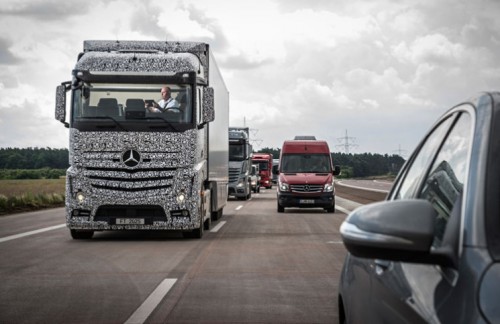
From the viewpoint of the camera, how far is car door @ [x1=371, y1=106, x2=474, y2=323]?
2.32 metres

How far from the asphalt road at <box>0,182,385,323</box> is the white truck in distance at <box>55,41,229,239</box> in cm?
58

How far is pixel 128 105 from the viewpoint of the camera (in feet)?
52.1

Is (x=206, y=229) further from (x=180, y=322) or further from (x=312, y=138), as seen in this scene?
(x=312, y=138)

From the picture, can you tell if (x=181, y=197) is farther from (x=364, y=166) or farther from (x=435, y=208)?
(x=364, y=166)

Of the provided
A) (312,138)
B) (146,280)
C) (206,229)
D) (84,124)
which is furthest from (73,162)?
(312,138)

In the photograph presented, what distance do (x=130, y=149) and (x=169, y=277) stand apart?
5.74 meters

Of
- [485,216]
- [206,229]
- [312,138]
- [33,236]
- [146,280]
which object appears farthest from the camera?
[312,138]

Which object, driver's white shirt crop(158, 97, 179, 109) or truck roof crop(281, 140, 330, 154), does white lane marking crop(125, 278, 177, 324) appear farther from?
truck roof crop(281, 140, 330, 154)

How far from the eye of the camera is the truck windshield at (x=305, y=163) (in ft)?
98.7

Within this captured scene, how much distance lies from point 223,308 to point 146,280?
226cm

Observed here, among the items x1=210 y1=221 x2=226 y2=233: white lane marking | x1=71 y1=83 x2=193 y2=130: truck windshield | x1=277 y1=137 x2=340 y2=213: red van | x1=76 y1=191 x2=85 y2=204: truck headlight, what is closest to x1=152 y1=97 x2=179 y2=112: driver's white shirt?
x1=71 y1=83 x2=193 y2=130: truck windshield

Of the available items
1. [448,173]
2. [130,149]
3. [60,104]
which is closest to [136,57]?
[60,104]

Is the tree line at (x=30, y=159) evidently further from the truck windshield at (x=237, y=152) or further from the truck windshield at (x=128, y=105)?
the truck windshield at (x=128, y=105)

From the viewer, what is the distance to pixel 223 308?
7863mm
